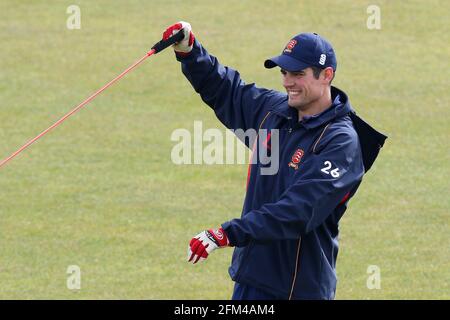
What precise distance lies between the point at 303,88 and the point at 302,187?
2.08 ft

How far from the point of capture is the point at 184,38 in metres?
7.10

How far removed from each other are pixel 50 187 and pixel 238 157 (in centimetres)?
213

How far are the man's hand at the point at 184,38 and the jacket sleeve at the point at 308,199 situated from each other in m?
1.16

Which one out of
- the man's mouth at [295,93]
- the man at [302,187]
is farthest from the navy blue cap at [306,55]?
the man's mouth at [295,93]

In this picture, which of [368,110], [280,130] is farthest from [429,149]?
[280,130]

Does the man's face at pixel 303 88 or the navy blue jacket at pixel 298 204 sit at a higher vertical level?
the man's face at pixel 303 88

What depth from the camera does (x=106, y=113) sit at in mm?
14336

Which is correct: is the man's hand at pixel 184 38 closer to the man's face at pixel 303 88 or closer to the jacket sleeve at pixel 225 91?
the jacket sleeve at pixel 225 91

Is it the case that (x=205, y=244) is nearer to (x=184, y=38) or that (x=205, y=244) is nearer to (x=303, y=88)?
(x=303, y=88)

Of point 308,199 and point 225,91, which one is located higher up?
point 225,91

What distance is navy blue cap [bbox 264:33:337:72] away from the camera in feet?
21.9

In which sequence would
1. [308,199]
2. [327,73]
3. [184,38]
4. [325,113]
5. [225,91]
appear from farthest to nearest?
1. [225,91]
2. [184,38]
3. [327,73]
4. [325,113]
5. [308,199]

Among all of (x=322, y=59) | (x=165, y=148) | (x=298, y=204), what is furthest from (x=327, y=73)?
(x=165, y=148)

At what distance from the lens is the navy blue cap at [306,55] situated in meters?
6.68
